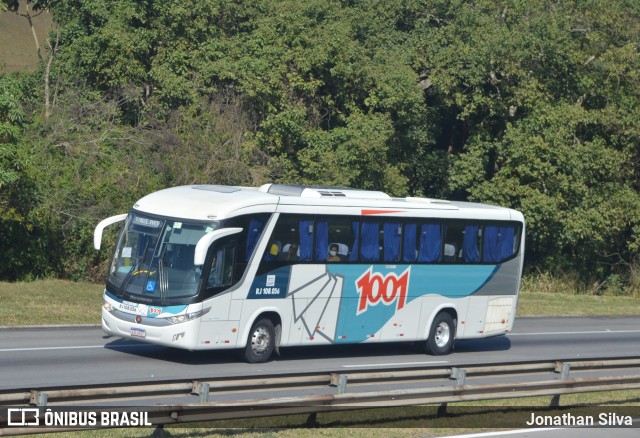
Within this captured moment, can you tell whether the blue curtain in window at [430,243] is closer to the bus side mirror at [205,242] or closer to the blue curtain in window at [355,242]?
the blue curtain in window at [355,242]

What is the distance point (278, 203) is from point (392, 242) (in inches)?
125

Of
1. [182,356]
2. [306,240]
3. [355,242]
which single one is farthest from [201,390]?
[355,242]

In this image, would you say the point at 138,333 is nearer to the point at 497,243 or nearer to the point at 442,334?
the point at 442,334

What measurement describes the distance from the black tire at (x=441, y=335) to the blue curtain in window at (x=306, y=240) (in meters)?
4.05

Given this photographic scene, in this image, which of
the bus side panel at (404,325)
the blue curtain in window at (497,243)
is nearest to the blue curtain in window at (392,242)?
the bus side panel at (404,325)

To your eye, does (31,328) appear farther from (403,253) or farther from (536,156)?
(536,156)

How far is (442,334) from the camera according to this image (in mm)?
22172

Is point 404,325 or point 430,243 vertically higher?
point 430,243

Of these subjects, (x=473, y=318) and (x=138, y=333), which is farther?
(x=473, y=318)

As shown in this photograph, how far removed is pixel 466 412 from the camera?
15.0 meters

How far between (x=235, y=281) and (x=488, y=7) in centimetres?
2863

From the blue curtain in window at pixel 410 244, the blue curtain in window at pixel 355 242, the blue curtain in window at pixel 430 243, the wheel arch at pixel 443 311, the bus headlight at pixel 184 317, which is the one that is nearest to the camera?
the bus headlight at pixel 184 317

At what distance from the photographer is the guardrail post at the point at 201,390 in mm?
11617

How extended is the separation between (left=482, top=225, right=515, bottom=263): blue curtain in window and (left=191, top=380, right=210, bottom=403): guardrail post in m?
12.3
